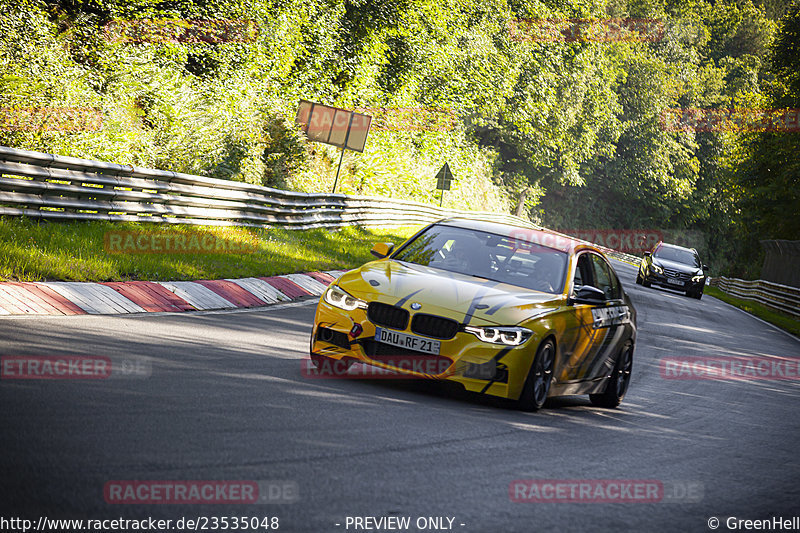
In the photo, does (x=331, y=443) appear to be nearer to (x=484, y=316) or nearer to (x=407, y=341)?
(x=407, y=341)

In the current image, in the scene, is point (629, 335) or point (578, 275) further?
point (629, 335)

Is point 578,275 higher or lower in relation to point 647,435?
higher

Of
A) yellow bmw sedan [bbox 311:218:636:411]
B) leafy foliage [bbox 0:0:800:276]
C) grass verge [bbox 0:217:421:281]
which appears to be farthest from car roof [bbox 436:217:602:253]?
leafy foliage [bbox 0:0:800:276]

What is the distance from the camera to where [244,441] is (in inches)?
208

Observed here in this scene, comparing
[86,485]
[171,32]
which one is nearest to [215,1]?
[171,32]

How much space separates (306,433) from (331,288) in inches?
105

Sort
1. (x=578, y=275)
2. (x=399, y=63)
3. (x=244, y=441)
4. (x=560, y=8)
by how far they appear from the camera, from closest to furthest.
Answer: (x=244, y=441) < (x=578, y=275) < (x=399, y=63) < (x=560, y=8)

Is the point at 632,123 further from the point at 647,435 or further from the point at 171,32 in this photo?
the point at 647,435

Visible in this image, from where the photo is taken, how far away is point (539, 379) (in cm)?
786

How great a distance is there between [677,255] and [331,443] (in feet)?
98.6

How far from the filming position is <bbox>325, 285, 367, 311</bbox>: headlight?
7801mm

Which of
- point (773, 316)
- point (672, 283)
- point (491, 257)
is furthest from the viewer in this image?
point (672, 283)

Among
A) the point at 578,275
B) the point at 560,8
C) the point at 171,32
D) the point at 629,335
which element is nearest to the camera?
the point at 578,275

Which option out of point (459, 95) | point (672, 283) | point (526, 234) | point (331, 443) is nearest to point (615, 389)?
point (526, 234)
